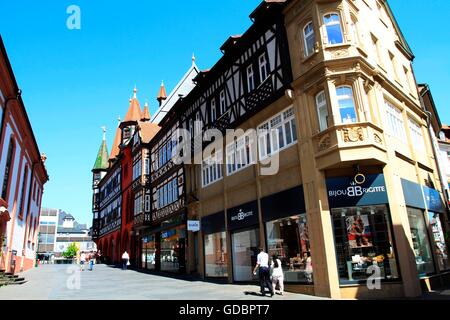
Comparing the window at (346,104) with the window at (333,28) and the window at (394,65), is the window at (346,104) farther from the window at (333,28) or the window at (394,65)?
the window at (394,65)

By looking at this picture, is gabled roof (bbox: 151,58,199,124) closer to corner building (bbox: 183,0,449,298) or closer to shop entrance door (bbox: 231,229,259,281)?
corner building (bbox: 183,0,449,298)

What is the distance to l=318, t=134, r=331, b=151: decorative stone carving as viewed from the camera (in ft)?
41.6

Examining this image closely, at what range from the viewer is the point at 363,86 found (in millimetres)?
13234

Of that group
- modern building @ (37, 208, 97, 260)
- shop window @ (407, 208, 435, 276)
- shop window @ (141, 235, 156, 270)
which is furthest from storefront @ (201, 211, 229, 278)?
modern building @ (37, 208, 97, 260)

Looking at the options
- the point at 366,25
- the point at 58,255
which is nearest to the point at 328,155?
the point at 366,25

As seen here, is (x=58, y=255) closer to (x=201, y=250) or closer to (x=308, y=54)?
(x=201, y=250)

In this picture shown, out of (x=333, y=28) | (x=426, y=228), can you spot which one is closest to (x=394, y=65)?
(x=333, y=28)

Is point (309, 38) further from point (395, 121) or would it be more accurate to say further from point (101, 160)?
point (101, 160)

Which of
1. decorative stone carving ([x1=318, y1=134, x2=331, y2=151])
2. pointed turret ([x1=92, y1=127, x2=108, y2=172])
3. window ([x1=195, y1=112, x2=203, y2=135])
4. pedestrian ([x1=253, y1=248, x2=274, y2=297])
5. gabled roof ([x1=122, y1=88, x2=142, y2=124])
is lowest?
pedestrian ([x1=253, y1=248, x2=274, y2=297])

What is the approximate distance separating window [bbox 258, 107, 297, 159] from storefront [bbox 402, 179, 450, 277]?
480 centimetres

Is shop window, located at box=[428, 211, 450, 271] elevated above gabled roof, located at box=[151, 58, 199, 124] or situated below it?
below

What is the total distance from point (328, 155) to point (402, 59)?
10519mm

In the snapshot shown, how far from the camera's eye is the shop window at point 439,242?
15102 millimetres

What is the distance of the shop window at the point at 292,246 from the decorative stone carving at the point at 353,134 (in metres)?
3.34
